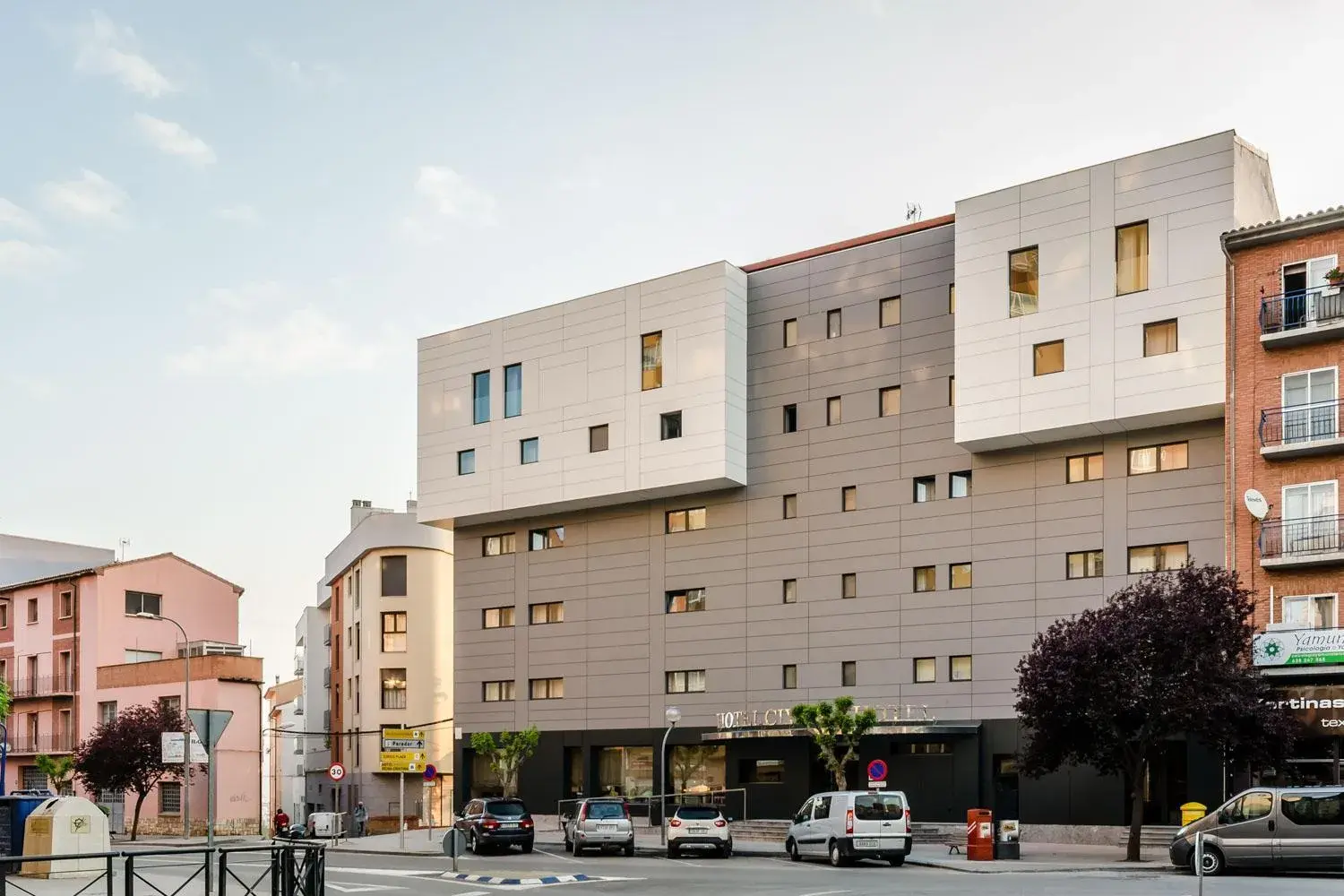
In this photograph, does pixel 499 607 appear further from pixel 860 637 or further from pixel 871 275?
pixel 871 275

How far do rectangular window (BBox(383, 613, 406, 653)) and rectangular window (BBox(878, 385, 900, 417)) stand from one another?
32.0 m

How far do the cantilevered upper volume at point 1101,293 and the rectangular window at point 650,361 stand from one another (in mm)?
12130

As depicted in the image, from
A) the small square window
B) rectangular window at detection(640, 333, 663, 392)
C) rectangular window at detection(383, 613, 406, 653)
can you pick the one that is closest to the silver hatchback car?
the small square window

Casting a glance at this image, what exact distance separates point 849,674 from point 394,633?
3041cm

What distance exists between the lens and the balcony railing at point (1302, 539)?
126ft

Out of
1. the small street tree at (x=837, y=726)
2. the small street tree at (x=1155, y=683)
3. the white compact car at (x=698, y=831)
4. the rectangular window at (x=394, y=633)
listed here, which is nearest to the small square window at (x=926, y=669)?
the small street tree at (x=837, y=726)

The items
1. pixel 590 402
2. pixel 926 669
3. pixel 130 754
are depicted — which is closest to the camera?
pixel 926 669

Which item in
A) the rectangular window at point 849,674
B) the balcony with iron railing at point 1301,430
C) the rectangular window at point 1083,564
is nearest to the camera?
the balcony with iron railing at point 1301,430

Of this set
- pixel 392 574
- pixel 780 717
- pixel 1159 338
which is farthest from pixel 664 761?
pixel 392 574

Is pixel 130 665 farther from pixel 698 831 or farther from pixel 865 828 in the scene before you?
pixel 865 828

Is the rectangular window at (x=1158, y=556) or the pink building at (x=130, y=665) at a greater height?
the rectangular window at (x=1158, y=556)

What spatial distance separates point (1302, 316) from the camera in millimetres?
39875

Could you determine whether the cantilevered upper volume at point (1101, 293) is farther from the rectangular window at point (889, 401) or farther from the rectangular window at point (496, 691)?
the rectangular window at point (496, 691)

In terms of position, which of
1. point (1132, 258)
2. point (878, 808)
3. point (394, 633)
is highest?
point (1132, 258)
